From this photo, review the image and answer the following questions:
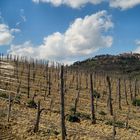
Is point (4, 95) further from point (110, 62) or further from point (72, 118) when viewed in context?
point (110, 62)

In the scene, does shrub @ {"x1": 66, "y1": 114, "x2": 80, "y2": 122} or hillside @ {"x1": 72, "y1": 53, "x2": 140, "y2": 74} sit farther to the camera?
hillside @ {"x1": 72, "y1": 53, "x2": 140, "y2": 74}

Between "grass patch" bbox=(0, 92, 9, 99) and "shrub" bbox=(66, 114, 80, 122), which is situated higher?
"grass patch" bbox=(0, 92, 9, 99)

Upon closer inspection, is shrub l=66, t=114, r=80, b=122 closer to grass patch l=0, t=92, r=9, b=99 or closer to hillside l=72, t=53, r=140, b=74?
grass patch l=0, t=92, r=9, b=99

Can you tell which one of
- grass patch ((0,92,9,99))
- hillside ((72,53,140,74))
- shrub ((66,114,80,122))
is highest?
hillside ((72,53,140,74))

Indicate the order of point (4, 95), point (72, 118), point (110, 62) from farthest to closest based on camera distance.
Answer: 1. point (110, 62)
2. point (4, 95)
3. point (72, 118)

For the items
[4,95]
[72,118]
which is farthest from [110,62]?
[72,118]

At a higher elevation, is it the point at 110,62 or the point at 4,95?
the point at 110,62

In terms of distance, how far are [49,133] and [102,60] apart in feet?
393

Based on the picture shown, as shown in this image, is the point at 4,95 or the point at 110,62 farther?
the point at 110,62

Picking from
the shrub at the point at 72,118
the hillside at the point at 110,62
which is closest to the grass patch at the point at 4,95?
the shrub at the point at 72,118

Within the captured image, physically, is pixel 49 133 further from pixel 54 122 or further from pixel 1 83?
pixel 1 83

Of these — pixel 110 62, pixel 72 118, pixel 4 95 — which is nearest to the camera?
pixel 72 118

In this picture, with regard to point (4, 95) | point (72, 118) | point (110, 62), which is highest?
point (110, 62)

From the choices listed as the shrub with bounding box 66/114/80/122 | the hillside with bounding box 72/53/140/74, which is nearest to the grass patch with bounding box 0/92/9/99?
the shrub with bounding box 66/114/80/122
